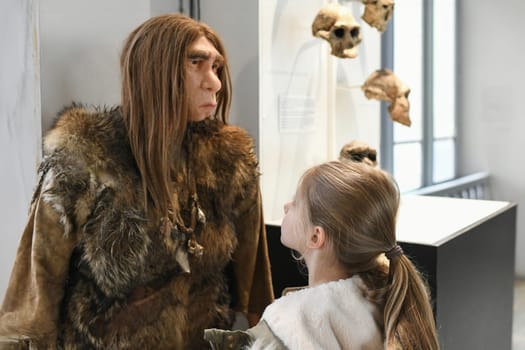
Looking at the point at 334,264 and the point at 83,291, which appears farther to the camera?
the point at 83,291

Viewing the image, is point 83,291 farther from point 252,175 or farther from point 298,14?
point 298,14

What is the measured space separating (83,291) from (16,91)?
68 centimetres

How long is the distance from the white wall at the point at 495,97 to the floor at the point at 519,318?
6 centimetres

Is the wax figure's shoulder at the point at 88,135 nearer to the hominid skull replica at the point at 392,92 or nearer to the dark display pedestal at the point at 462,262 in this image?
the dark display pedestal at the point at 462,262

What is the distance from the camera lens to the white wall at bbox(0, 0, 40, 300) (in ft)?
6.33

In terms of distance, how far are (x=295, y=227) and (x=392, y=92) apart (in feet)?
5.58

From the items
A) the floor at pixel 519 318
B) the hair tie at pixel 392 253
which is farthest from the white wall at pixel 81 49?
the floor at pixel 519 318

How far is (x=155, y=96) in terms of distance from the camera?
169 centimetres

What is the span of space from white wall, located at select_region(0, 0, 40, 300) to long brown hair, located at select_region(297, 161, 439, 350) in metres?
1.01

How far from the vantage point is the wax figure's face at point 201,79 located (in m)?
1.74

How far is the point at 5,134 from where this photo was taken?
76.9 inches

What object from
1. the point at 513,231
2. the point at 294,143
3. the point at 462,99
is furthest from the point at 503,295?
the point at 294,143

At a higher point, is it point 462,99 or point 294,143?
point 462,99

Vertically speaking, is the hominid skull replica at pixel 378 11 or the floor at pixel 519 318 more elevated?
the hominid skull replica at pixel 378 11
